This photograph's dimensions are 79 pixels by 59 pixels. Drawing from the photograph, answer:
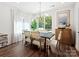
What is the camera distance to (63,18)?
2109mm

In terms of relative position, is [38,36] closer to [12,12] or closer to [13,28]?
[13,28]

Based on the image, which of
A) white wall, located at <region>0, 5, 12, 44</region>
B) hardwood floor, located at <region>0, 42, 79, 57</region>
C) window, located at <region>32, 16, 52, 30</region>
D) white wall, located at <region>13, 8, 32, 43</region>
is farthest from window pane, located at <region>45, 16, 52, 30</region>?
white wall, located at <region>0, 5, 12, 44</region>

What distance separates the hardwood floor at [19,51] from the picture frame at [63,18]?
1.71 ft

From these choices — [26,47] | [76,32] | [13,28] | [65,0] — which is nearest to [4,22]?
[13,28]

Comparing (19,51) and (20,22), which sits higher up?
(20,22)

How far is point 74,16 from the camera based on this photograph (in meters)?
2.06

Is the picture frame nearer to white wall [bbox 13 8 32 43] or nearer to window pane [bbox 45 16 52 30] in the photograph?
window pane [bbox 45 16 52 30]

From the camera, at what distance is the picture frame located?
2074 millimetres

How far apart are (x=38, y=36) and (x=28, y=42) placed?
197mm

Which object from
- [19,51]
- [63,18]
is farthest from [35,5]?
Answer: [19,51]

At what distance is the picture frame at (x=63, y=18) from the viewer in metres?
2.07

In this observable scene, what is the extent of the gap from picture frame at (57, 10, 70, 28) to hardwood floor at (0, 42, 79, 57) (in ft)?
1.71

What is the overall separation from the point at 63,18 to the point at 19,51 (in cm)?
92

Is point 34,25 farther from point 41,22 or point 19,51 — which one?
point 19,51
